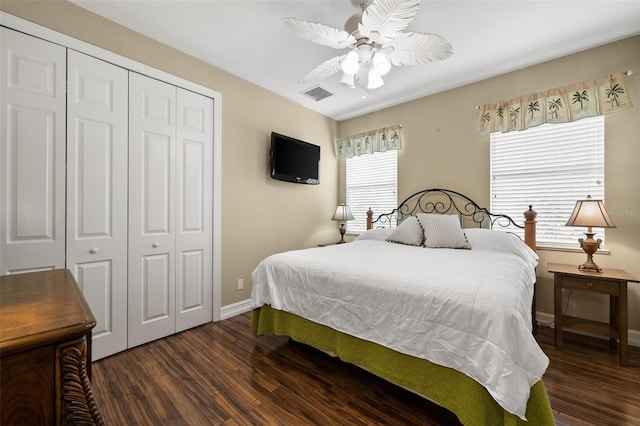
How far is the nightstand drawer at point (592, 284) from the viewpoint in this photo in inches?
82.2

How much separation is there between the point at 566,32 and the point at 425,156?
5.43 feet

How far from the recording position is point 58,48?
1.95m

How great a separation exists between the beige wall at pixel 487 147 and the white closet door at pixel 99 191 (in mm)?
3221

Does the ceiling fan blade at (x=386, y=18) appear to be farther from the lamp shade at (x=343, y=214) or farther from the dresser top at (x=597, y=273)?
the lamp shade at (x=343, y=214)

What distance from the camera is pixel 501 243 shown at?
2539 mm

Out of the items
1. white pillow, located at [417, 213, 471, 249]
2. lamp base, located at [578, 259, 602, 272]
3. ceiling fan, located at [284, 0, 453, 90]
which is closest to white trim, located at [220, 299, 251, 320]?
white pillow, located at [417, 213, 471, 249]

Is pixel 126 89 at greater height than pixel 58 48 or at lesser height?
lesser

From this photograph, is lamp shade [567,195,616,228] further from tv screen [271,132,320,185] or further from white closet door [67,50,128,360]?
white closet door [67,50,128,360]

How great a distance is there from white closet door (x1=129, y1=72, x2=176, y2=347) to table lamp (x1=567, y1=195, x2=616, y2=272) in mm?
3561

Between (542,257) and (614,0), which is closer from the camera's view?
(614,0)

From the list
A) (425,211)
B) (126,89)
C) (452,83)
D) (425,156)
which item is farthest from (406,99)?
(126,89)

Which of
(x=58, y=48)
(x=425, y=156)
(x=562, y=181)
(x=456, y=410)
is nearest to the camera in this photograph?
Answer: (x=456, y=410)

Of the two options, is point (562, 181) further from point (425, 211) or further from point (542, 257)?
point (425, 211)

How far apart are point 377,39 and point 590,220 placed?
2206 millimetres
